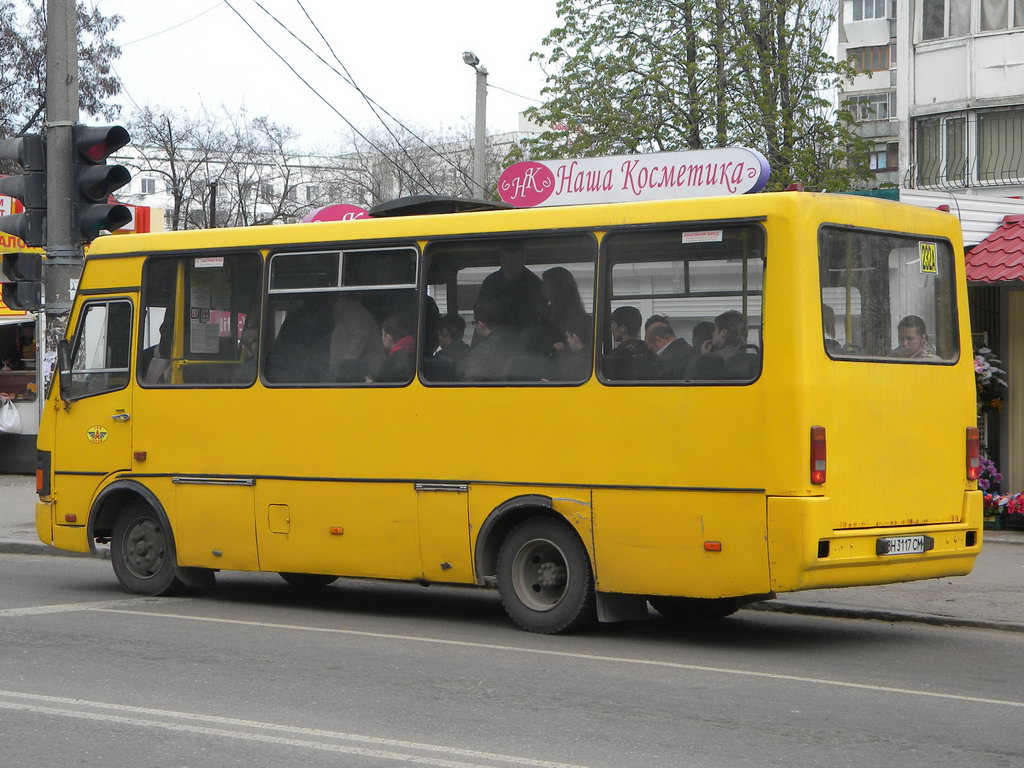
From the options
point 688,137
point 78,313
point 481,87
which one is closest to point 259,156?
point 688,137

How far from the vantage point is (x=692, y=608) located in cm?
1104

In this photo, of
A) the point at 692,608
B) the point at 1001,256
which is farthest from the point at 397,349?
the point at 1001,256

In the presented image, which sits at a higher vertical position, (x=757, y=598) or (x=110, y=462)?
(x=110, y=462)

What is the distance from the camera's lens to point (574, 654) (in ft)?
30.6

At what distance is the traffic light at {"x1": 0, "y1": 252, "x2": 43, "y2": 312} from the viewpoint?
47.7ft

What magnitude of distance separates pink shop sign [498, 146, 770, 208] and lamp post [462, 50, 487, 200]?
47.4 feet

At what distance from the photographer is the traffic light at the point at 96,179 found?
1464cm

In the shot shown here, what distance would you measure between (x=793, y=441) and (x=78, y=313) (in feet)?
21.1

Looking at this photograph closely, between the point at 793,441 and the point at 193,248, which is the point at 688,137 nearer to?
the point at 193,248

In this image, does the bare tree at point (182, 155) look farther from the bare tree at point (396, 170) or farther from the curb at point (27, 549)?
the curb at point (27, 549)

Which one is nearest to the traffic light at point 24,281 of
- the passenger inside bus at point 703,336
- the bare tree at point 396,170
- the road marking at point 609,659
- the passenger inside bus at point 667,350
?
the road marking at point 609,659

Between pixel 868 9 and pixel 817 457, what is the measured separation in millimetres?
60999

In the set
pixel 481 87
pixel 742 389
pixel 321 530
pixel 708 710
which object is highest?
pixel 481 87

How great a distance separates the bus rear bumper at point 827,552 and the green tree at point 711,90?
24.8 m
